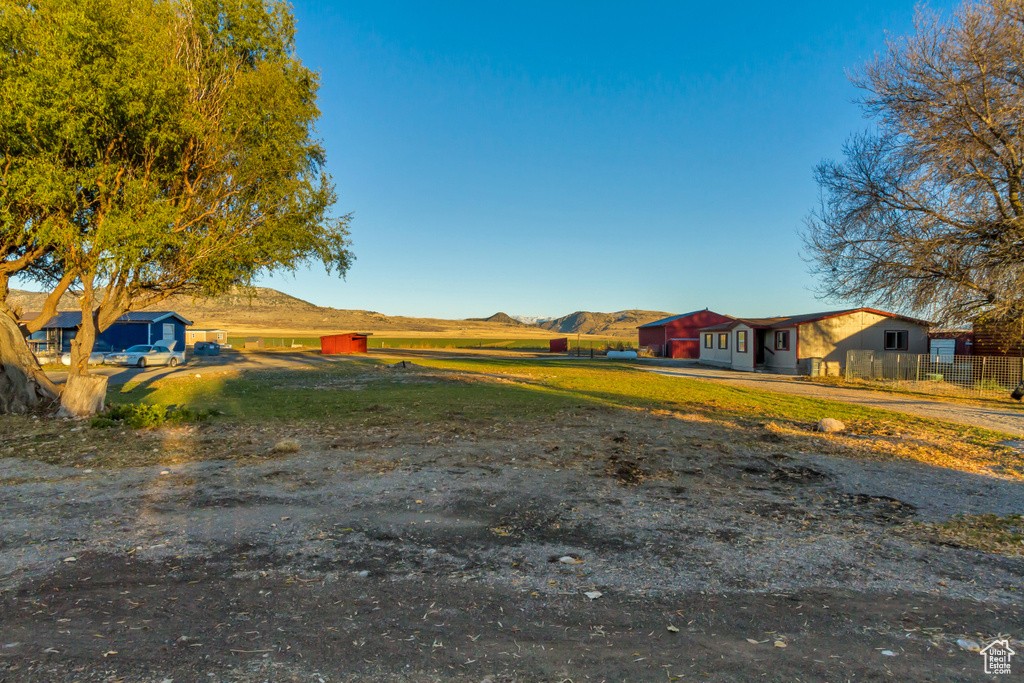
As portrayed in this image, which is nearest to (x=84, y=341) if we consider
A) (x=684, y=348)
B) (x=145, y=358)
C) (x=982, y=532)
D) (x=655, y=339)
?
(x=982, y=532)

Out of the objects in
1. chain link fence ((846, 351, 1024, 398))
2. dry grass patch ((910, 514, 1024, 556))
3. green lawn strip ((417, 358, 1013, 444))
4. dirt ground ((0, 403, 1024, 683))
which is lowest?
dirt ground ((0, 403, 1024, 683))

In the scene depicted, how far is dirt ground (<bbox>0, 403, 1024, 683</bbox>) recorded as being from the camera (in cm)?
341

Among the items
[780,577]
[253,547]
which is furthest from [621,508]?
[253,547]

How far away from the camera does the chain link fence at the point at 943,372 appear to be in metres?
22.2

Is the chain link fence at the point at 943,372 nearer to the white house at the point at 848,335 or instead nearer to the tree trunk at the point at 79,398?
the white house at the point at 848,335

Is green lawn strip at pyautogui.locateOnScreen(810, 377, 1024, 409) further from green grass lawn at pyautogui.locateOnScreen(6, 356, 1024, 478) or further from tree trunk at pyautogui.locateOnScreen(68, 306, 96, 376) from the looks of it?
tree trunk at pyautogui.locateOnScreen(68, 306, 96, 376)

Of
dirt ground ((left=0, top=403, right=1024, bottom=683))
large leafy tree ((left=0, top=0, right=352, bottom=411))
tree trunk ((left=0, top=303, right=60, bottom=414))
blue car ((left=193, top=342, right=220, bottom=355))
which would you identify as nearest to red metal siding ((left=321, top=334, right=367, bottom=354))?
blue car ((left=193, top=342, right=220, bottom=355))

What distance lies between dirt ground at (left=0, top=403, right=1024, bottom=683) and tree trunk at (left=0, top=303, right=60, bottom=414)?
6018 mm

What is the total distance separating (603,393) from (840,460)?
11.1 m

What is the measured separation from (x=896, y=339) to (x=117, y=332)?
55.4 meters

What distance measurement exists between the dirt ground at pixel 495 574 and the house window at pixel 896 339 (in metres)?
28.8

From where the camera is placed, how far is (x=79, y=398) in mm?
12500

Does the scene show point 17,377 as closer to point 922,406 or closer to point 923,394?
point 922,406

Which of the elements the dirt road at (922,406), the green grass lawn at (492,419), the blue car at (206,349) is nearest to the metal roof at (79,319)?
the blue car at (206,349)
